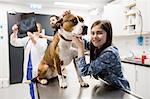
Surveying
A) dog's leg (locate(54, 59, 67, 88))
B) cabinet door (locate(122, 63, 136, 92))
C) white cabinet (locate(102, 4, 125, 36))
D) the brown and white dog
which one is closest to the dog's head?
the brown and white dog

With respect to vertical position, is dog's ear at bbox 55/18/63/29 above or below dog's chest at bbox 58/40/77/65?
above

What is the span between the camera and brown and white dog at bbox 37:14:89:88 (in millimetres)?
1108

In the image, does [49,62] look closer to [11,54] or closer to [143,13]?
[143,13]

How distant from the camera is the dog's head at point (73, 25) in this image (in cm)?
110

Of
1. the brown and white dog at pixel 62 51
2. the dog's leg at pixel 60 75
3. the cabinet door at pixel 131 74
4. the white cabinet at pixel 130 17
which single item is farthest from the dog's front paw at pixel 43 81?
the white cabinet at pixel 130 17

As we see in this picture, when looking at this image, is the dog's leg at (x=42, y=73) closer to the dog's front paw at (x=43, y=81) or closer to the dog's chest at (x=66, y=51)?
the dog's front paw at (x=43, y=81)

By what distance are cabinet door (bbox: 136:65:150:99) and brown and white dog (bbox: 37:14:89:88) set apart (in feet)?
6.86

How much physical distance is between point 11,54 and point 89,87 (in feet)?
12.6

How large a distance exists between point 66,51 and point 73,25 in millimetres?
183

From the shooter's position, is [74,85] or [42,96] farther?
[74,85]

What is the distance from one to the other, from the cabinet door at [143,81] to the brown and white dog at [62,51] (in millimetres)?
2091

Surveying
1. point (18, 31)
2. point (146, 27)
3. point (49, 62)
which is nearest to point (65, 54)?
point (49, 62)

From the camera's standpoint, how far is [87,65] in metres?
1.17

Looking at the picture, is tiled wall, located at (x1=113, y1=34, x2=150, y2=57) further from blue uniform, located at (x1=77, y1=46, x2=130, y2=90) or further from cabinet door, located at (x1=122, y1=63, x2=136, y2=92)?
blue uniform, located at (x1=77, y1=46, x2=130, y2=90)
